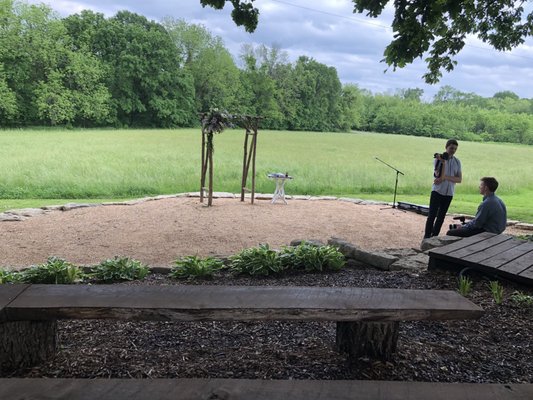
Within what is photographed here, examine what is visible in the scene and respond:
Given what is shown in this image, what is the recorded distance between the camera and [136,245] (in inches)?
288

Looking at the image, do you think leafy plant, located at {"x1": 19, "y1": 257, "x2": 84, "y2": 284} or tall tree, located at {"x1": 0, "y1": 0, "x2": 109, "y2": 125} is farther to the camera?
tall tree, located at {"x1": 0, "y1": 0, "x2": 109, "y2": 125}

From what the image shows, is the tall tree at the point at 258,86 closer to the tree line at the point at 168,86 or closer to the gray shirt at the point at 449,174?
the tree line at the point at 168,86

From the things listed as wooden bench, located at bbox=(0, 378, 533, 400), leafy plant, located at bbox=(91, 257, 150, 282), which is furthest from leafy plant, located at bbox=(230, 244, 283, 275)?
wooden bench, located at bbox=(0, 378, 533, 400)

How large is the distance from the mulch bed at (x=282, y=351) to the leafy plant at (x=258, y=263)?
4.68ft

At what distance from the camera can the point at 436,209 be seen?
695cm

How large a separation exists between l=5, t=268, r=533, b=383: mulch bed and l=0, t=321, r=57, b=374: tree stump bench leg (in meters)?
0.07

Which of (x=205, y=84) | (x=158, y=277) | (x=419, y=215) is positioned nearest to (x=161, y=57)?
(x=205, y=84)

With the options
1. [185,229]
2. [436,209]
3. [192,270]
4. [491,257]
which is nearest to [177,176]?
[185,229]

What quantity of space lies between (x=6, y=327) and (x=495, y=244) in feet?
14.0

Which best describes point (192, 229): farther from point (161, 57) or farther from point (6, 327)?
point (161, 57)

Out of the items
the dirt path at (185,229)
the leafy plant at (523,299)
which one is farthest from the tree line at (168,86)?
the leafy plant at (523,299)

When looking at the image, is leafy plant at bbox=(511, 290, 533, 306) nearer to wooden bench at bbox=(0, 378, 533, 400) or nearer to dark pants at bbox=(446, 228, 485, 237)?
wooden bench at bbox=(0, 378, 533, 400)

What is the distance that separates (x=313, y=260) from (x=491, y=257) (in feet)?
5.45

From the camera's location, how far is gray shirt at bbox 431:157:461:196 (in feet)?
21.8
